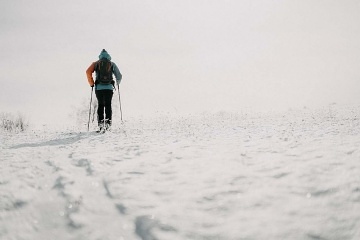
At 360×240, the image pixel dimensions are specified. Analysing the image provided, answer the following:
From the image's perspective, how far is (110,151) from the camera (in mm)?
5898

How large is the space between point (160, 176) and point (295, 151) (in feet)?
7.95

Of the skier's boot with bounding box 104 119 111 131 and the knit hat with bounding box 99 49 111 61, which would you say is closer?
the skier's boot with bounding box 104 119 111 131

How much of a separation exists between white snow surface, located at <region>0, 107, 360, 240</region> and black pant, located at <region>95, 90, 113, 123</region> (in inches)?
163

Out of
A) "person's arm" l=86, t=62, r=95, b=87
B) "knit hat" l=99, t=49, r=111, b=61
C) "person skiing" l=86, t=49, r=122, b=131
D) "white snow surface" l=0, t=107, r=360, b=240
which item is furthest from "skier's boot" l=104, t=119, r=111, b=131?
"white snow surface" l=0, t=107, r=360, b=240

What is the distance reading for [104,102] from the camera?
9.92 metres

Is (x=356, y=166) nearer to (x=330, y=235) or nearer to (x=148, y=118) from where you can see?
(x=330, y=235)

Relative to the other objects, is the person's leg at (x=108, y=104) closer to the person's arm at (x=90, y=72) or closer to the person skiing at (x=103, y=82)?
the person skiing at (x=103, y=82)

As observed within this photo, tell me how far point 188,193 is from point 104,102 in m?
6.99

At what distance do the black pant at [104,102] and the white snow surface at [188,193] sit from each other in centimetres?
415

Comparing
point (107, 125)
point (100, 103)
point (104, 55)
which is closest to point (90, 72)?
point (104, 55)

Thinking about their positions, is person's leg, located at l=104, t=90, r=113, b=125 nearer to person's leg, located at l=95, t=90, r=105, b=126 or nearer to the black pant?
the black pant

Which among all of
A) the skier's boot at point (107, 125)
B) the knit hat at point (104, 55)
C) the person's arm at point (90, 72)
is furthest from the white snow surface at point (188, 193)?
the knit hat at point (104, 55)

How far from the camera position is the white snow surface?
290cm

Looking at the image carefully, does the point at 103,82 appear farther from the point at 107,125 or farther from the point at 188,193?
the point at 188,193
